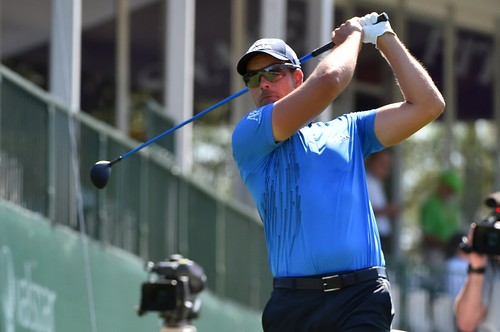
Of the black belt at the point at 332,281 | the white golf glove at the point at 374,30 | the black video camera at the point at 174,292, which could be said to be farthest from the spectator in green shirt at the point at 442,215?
the black belt at the point at 332,281

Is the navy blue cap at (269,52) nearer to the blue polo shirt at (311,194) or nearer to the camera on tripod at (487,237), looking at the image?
the blue polo shirt at (311,194)

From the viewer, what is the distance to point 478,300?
838 centimetres

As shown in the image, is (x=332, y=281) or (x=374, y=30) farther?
(x=374, y=30)

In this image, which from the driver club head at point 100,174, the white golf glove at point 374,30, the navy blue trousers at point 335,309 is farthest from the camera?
the driver club head at point 100,174

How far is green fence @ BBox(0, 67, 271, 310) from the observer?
9477mm

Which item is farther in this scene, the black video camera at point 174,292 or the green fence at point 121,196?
the green fence at point 121,196

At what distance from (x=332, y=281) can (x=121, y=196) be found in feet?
18.0

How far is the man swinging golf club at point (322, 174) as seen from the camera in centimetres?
572

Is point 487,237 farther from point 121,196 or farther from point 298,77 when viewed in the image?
point 121,196

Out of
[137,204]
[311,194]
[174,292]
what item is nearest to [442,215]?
[137,204]

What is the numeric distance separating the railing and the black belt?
3.85 meters

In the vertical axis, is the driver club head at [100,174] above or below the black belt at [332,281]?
above

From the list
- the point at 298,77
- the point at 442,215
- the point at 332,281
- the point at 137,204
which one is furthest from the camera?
the point at 442,215

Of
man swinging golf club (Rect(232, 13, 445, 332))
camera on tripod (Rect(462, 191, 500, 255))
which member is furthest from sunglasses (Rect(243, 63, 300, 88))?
camera on tripod (Rect(462, 191, 500, 255))
